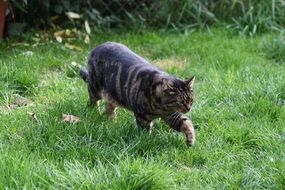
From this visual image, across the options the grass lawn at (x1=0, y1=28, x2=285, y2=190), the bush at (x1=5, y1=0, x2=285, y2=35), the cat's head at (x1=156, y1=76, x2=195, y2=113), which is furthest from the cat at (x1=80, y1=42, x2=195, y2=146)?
the bush at (x1=5, y1=0, x2=285, y2=35)

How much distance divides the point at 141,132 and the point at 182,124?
11.7 inches

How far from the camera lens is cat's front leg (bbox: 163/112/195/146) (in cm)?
414

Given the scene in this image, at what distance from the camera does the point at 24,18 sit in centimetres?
709

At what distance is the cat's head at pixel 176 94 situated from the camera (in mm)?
4027

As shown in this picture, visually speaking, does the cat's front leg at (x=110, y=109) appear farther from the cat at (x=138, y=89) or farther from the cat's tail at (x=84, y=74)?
the cat's tail at (x=84, y=74)

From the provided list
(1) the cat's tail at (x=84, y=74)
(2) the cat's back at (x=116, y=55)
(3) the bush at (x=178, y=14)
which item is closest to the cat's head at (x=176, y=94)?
(2) the cat's back at (x=116, y=55)

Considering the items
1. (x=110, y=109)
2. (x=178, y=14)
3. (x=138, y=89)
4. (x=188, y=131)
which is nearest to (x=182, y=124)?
(x=188, y=131)

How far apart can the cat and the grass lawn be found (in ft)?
0.39

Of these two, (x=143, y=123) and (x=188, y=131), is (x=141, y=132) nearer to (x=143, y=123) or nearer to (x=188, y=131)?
(x=143, y=123)

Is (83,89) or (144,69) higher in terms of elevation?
(144,69)

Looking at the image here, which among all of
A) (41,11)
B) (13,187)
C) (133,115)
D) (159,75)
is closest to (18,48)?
(41,11)

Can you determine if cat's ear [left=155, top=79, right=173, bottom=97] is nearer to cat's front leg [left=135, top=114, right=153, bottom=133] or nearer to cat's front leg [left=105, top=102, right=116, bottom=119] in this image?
cat's front leg [left=135, top=114, right=153, bottom=133]

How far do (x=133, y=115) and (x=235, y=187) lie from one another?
1.35 m

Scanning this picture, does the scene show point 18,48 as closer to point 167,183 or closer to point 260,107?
point 260,107
